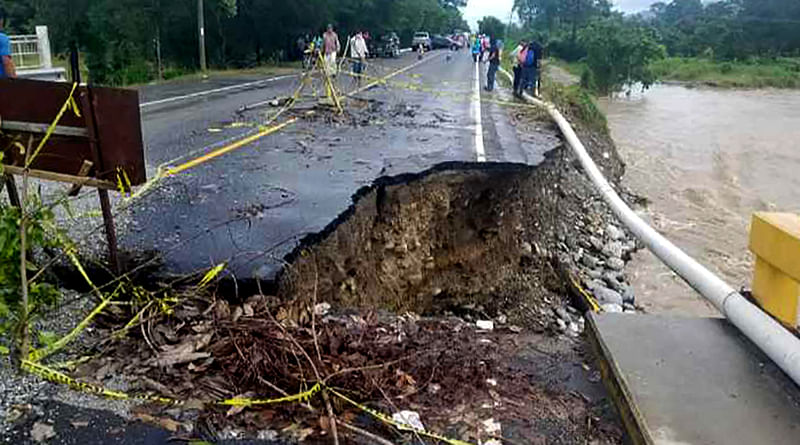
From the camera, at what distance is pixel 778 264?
364 centimetres

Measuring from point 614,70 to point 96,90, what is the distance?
1592 inches

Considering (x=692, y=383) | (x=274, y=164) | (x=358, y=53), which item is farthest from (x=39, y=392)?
(x=358, y=53)

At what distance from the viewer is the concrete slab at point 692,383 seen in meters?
3.07

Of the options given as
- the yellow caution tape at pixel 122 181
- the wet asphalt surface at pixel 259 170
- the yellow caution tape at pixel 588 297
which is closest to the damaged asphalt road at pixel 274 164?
the wet asphalt surface at pixel 259 170

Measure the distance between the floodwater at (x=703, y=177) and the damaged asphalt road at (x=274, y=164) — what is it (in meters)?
3.22

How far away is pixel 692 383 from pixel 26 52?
70.7ft

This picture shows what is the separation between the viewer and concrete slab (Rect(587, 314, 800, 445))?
3066 millimetres

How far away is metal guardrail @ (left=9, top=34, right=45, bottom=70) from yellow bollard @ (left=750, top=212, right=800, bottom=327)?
20.7 meters

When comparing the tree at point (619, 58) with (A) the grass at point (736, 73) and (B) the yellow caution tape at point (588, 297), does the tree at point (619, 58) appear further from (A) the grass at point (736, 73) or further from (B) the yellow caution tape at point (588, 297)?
(B) the yellow caution tape at point (588, 297)

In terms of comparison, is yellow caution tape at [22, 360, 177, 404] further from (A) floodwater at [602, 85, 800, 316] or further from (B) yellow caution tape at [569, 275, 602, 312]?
(A) floodwater at [602, 85, 800, 316]

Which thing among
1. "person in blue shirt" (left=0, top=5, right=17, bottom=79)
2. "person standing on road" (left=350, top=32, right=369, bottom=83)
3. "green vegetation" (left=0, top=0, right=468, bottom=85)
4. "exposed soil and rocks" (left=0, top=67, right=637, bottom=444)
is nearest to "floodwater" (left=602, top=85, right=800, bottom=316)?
"exposed soil and rocks" (left=0, top=67, right=637, bottom=444)

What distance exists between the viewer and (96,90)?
4184 mm

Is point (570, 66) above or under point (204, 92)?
above

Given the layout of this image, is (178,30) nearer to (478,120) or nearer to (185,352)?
(478,120)
